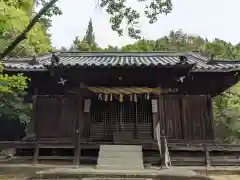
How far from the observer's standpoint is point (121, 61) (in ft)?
41.7

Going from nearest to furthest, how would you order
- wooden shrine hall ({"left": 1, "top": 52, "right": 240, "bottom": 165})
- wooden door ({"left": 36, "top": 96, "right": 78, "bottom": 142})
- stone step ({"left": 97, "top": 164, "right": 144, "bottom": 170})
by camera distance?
1. stone step ({"left": 97, "top": 164, "right": 144, "bottom": 170})
2. wooden shrine hall ({"left": 1, "top": 52, "right": 240, "bottom": 165})
3. wooden door ({"left": 36, "top": 96, "right": 78, "bottom": 142})

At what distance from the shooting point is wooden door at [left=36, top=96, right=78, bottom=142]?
12078 millimetres

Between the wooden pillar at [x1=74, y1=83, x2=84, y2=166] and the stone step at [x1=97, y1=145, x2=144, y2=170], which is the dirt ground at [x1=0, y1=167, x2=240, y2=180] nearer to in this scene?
the wooden pillar at [x1=74, y1=83, x2=84, y2=166]

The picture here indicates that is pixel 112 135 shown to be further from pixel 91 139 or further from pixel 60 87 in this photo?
pixel 60 87

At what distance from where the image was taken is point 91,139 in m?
11.6

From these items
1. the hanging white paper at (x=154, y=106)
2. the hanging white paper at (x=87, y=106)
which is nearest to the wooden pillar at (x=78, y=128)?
the hanging white paper at (x=87, y=106)

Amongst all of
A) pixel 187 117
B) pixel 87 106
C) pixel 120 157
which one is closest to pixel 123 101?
pixel 87 106

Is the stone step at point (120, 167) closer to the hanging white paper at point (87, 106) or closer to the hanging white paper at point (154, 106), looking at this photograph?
the hanging white paper at point (154, 106)

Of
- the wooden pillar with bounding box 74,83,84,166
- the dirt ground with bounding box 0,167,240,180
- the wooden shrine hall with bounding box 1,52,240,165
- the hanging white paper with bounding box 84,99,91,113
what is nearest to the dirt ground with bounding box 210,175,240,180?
the dirt ground with bounding box 0,167,240,180

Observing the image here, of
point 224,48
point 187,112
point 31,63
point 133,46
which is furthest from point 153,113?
point 133,46

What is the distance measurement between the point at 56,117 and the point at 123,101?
2863 mm

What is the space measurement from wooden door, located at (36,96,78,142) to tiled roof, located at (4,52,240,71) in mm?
1582

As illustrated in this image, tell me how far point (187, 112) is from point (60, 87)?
5.37m

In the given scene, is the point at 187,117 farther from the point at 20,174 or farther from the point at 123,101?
the point at 20,174
